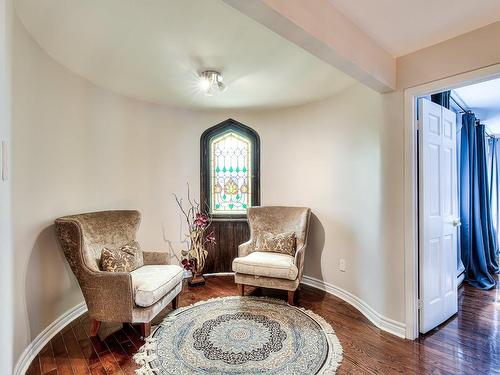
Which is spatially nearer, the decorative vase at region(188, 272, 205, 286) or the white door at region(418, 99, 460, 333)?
the white door at region(418, 99, 460, 333)

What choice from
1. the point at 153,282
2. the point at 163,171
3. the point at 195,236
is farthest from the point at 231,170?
the point at 153,282

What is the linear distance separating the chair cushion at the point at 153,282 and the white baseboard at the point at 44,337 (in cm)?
73

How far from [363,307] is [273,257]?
1.04 m

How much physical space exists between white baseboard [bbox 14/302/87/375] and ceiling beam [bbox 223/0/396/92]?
2624mm

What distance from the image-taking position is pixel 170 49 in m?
2.15

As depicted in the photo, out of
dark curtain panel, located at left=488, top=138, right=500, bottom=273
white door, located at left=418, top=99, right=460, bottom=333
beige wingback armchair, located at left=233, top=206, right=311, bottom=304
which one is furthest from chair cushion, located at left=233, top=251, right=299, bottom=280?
dark curtain panel, located at left=488, top=138, right=500, bottom=273

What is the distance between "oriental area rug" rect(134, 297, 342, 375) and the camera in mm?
1850

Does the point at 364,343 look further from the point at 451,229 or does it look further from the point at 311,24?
the point at 311,24

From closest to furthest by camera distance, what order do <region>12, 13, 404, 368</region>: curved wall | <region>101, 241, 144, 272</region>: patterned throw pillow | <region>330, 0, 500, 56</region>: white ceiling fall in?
<region>330, 0, 500, 56</region>: white ceiling < <region>12, 13, 404, 368</region>: curved wall < <region>101, 241, 144, 272</region>: patterned throw pillow

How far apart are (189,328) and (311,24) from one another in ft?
8.27

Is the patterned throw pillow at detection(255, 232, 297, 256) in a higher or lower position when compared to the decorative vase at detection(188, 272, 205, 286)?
higher

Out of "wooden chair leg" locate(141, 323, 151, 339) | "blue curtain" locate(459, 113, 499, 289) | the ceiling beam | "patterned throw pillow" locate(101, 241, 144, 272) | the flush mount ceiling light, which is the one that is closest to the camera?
the ceiling beam

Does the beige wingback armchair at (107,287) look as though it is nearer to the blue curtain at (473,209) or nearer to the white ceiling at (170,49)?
the white ceiling at (170,49)

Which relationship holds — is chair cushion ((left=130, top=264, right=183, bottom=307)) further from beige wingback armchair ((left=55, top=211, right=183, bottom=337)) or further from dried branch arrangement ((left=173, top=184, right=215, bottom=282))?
dried branch arrangement ((left=173, top=184, right=215, bottom=282))
